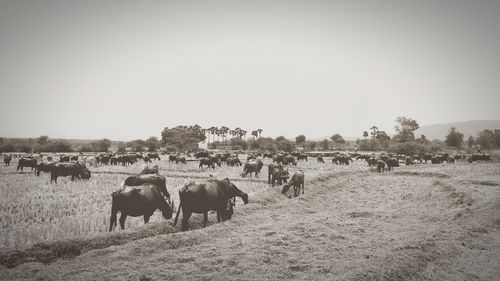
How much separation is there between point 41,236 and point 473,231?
16.9m

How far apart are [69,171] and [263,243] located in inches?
988

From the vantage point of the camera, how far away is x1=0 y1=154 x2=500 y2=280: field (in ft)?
28.2

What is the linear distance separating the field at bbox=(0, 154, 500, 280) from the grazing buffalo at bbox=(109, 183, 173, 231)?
2.15 feet

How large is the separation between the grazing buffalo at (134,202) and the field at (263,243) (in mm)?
655

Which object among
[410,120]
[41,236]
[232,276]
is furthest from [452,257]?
[410,120]

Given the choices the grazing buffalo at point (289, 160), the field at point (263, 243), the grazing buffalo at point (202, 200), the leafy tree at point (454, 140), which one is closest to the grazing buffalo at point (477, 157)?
the grazing buffalo at point (289, 160)

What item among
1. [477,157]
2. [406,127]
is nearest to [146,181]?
[477,157]

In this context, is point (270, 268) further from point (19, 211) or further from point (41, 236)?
point (19, 211)

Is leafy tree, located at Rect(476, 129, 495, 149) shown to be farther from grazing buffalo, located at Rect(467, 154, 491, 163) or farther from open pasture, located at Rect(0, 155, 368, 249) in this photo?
open pasture, located at Rect(0, 155, 368, 249)

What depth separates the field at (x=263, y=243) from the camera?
861cm

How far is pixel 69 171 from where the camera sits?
1143 inches

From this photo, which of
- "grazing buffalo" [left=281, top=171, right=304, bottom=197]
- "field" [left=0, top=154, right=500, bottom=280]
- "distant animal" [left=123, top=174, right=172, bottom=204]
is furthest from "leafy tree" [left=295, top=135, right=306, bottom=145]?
"distant animal" [left=123, top=174, right=172, bottom=204]

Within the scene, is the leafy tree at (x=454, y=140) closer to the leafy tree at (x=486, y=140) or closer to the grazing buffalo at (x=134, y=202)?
the leafy tree at (x=486, y=140)

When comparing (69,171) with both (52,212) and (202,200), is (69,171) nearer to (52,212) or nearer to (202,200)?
(52,212)
